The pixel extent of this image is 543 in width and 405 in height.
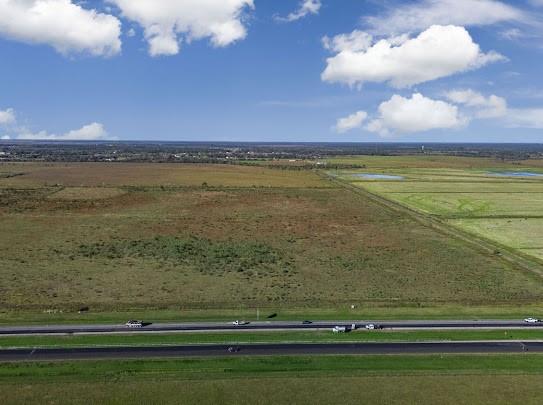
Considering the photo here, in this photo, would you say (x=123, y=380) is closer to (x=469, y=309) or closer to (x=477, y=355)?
(x=477, y=355)

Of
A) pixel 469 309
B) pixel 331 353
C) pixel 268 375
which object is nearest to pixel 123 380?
pixel 268 375

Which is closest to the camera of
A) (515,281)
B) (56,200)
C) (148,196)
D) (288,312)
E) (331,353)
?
(331,353)

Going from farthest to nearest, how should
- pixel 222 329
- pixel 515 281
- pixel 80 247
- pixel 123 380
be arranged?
pixel 80 247 < pixel 515 281 < pixel 222 329 < pixel 123 380

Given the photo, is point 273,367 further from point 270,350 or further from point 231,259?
point 231,259

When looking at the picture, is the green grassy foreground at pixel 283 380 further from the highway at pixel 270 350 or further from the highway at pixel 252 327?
the highway at pixel 252 327

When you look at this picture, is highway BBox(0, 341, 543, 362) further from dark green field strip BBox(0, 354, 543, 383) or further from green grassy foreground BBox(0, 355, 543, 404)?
green grassy foreground BBox(0, 355, 543, 404)
